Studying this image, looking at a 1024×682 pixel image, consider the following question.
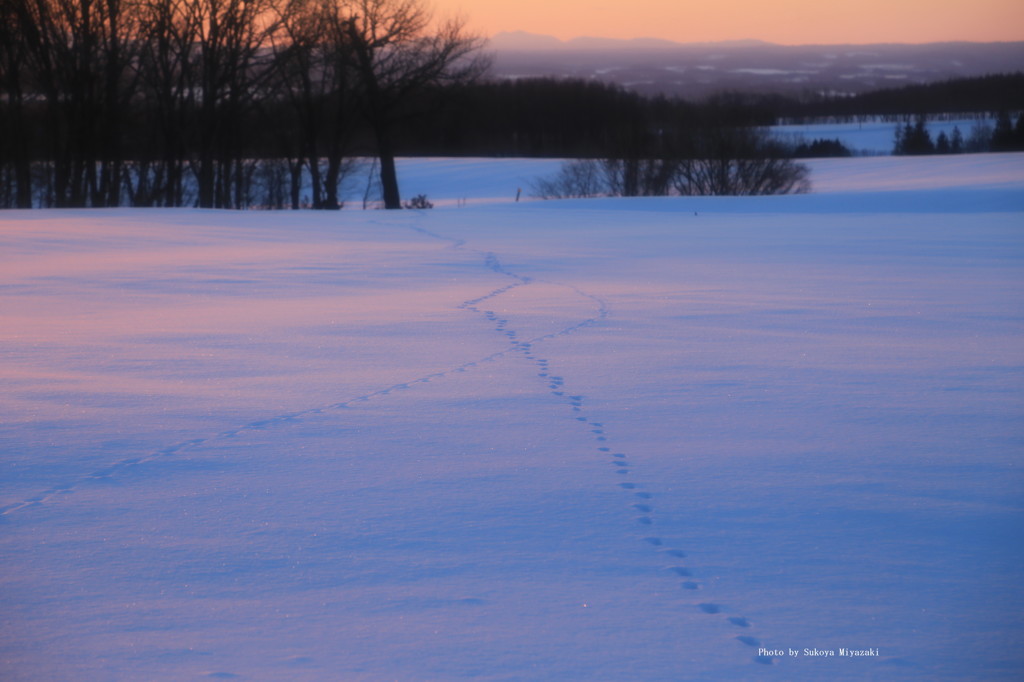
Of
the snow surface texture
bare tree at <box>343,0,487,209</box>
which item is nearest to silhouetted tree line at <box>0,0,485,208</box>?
bare tree at <box>343,0,487,209</box>

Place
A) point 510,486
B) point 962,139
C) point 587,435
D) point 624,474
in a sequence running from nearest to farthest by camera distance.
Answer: point 510,486, point 624,474, point 587,435, point 962,139

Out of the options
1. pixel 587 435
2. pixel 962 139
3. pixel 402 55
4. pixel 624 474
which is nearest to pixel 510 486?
pixel 624 474

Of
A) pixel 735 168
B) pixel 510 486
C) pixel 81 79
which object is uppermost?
pixel 81 79

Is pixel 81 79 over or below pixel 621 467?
over

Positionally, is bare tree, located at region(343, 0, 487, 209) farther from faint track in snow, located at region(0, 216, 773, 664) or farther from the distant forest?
faint track in snow, located at region(0, 216, 773, 664)

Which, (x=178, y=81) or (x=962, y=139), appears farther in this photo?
Answer: (x=962, y=139)

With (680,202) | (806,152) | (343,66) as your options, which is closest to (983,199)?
(680,202)

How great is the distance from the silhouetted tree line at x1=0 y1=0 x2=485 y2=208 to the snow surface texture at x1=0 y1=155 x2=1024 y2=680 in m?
19.1

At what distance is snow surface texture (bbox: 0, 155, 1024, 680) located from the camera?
2.34 meters

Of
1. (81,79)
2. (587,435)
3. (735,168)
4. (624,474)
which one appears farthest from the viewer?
(735,168)

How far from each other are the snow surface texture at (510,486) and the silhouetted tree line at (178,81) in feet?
62.8

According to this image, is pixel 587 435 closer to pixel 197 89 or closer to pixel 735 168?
pixel 197 89

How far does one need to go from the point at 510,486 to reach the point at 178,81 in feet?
87.8

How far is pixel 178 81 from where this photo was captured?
2727 cm
